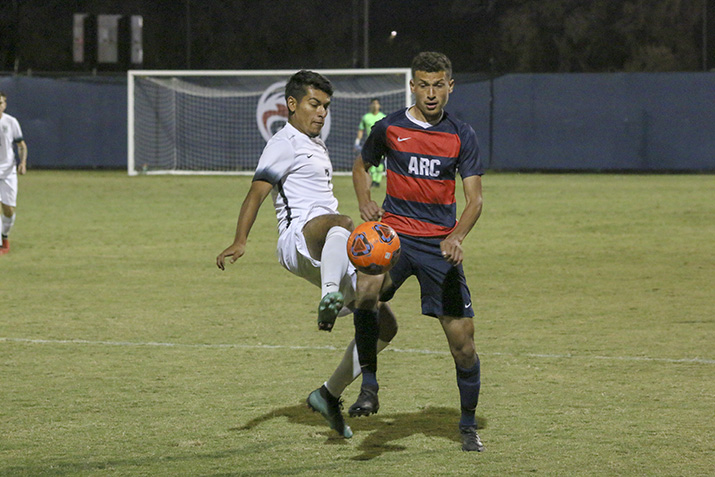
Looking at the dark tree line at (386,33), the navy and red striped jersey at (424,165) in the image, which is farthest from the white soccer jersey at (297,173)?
the dark tree line at (386,33)

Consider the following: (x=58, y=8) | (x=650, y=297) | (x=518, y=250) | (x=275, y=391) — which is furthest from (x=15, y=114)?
(x=275, y=391)

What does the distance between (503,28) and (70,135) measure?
14309 mm

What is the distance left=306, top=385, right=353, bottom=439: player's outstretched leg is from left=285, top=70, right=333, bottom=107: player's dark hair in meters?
1.63

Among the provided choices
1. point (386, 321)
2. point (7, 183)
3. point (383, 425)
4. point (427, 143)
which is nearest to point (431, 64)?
point (427, 143)

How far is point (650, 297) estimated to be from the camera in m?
11.1

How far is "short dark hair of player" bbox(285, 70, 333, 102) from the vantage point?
20.2ft

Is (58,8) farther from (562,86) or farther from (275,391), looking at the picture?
(275,391)

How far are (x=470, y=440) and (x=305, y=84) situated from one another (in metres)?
2.13

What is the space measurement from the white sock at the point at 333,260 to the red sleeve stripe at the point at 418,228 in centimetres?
30

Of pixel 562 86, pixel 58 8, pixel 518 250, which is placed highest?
pixel 58 8

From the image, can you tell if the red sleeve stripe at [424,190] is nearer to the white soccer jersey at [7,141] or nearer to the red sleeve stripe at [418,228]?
the red sleeve stripe at [418,228]

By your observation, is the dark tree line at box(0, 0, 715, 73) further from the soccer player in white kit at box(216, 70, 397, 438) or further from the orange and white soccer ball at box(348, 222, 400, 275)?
the orange and white soccer ball at box(348, 222, 400, 275)

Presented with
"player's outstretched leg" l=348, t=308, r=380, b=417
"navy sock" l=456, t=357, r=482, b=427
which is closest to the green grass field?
"navy sock" l=456, t=357, r=482, b=427

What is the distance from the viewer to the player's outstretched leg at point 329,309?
5.45m
